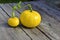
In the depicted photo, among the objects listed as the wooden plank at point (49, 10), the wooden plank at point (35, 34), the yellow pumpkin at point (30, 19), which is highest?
the yellow pumpkin at point (30, 19)

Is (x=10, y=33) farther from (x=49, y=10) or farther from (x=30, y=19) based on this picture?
(x=49, y=10)

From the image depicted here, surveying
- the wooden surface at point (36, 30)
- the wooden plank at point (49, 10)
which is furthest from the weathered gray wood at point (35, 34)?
the wooden plank at point (49, 10)

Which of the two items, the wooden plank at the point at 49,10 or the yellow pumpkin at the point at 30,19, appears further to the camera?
the wooden plank at the point at 49,10

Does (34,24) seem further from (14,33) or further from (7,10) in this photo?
(7,10)

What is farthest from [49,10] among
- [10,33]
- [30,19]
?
[10,33]

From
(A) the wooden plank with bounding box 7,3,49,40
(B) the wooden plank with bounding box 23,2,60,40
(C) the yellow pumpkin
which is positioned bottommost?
(B) the wooden plank with bounding box 23,2,60,40

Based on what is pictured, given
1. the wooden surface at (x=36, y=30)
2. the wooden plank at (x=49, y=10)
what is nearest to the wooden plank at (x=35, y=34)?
the wooden surface at (x=36, y=30)

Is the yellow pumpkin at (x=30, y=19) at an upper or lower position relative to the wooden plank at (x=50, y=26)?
upper

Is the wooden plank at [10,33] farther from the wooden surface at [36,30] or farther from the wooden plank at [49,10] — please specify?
the wooden plank at [49,10]

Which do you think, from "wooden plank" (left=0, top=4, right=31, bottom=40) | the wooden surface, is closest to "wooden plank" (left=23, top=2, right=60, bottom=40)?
the wooden surface

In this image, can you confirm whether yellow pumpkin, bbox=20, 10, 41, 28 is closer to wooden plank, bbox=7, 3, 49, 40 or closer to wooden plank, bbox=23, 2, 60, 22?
wooden plank, bbox=7, 3, 49, 40

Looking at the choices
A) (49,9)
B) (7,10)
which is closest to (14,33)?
(7,10)
